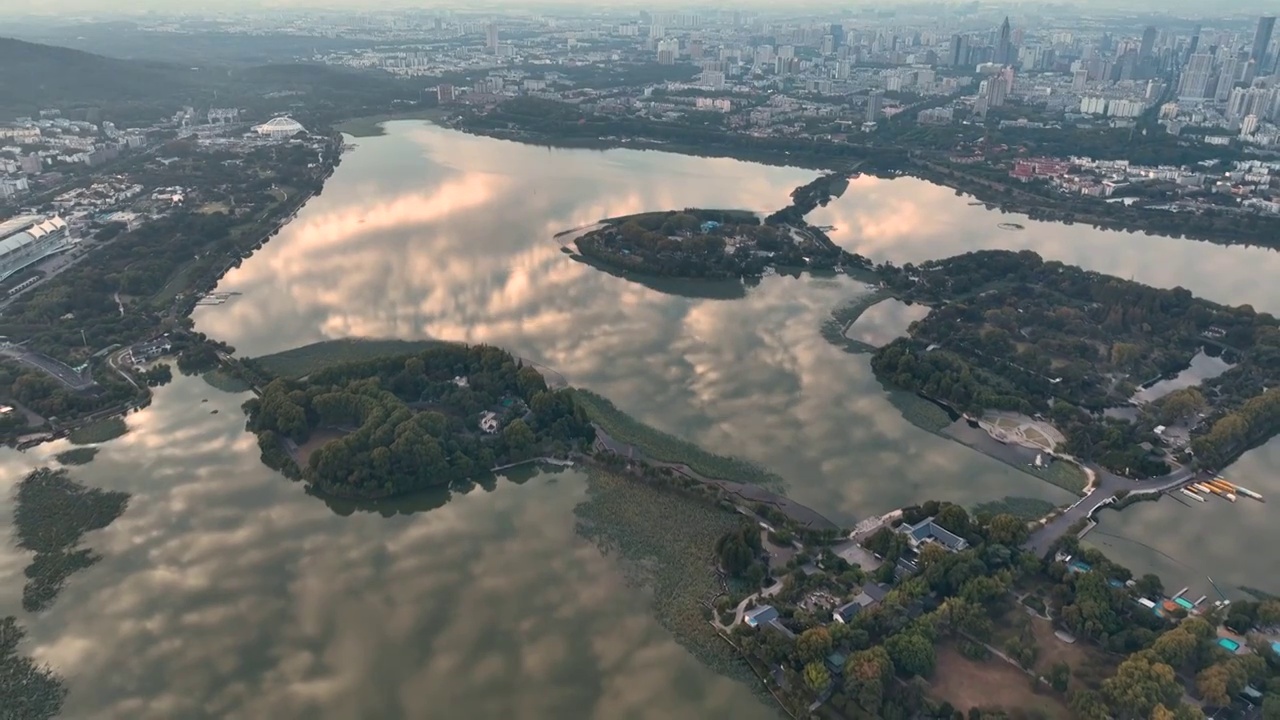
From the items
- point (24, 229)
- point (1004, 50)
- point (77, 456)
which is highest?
point (1004, 50)

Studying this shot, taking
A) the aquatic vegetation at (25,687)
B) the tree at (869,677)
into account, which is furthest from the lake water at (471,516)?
the tree at (869,677)

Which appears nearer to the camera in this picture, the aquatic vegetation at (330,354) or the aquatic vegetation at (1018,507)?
the aquatic vegetation at (1018,507)

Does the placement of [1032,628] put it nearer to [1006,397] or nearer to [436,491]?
[1006,397]

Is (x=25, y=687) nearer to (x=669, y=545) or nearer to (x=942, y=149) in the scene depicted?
(x=669, y=545)

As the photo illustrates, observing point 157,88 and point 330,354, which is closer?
point 330,354

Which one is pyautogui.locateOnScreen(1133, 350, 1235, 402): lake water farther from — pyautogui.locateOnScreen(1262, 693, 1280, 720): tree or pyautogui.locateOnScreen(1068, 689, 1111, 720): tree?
pyautogui.locateOnScreen(1068, 689, 1111, 720): tree

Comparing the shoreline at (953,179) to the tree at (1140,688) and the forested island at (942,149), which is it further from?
the tree at (1140,688)

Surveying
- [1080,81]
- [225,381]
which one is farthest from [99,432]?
[1080,81]
